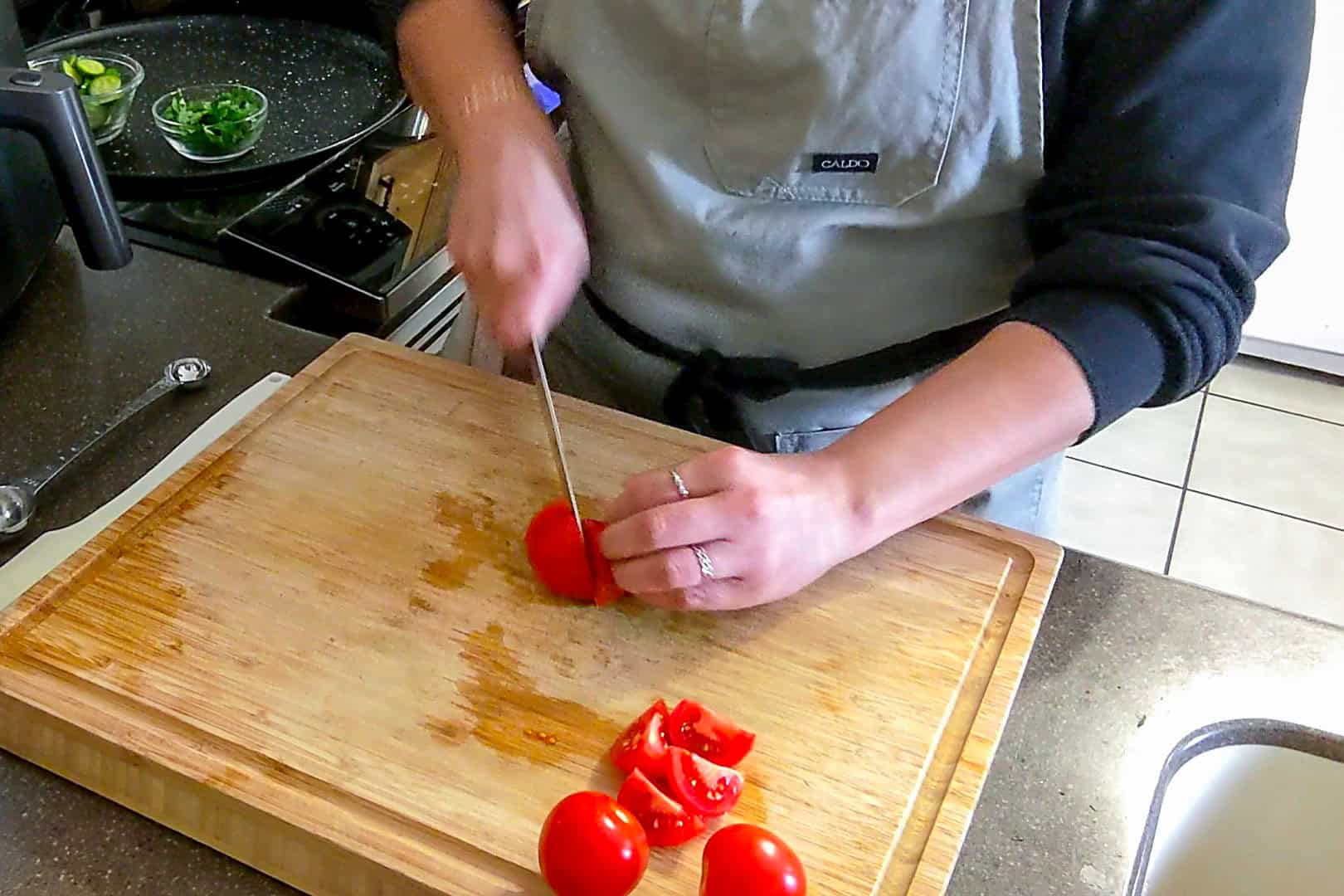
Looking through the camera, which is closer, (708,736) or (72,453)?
(708,736)

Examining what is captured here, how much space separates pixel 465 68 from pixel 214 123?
1.27 ft

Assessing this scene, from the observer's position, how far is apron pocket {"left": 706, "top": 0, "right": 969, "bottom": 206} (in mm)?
668

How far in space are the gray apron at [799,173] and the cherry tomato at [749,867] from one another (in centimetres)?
32

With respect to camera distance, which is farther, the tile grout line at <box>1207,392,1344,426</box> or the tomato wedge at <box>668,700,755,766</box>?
the tile grout line at <box>1207,392,1344,426</box>

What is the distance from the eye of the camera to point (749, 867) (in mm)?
515

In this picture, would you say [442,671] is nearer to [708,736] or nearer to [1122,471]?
[708,736]

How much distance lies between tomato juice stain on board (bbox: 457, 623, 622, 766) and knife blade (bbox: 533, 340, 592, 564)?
0.23ft

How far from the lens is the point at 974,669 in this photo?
65 cm

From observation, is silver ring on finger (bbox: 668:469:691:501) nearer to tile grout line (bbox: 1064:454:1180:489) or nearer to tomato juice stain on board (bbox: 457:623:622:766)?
tomato juice stain on board (bbox: 457:623:622:766)

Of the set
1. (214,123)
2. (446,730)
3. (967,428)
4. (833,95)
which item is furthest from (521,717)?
(214,123)

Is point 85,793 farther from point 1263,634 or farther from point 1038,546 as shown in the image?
point 1263,634

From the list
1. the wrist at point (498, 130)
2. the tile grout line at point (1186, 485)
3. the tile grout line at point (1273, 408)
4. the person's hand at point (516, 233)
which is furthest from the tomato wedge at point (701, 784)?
the tile grout line at point (1273, 408)

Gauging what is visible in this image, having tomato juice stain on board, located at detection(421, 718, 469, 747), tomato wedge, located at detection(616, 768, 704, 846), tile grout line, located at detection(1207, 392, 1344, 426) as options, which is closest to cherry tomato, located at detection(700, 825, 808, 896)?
tomato wedge, located at detection(616, 768, 704, 846)

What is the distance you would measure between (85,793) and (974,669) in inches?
17.9
